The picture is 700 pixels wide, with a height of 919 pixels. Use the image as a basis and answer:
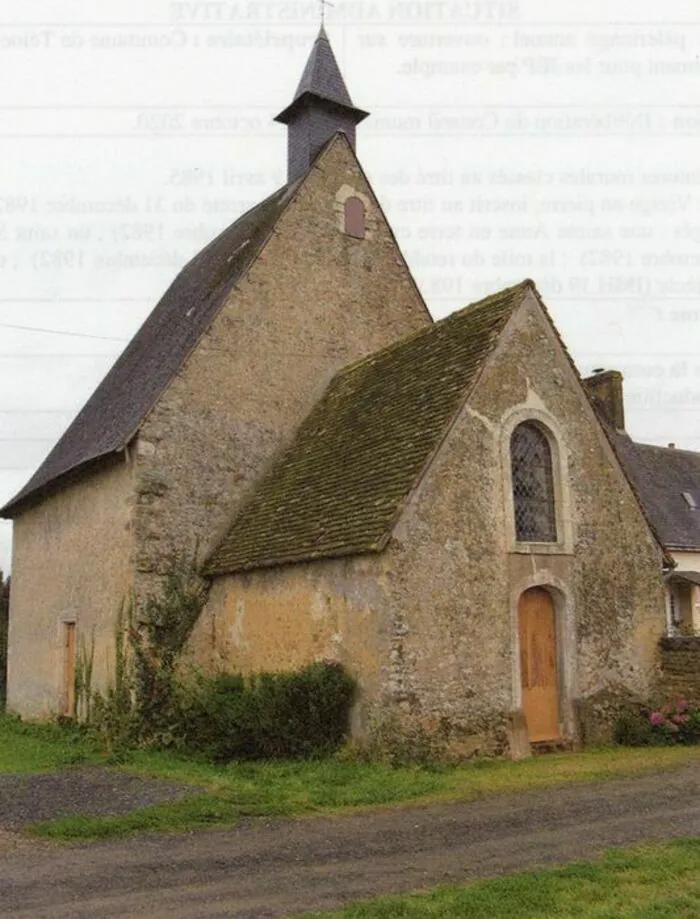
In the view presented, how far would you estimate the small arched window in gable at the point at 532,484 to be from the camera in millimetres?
13688

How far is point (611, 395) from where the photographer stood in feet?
104

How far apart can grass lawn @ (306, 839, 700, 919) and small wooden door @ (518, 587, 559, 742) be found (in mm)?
6075

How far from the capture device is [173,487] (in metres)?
15.6

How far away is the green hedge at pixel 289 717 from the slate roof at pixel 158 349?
541 centimetres

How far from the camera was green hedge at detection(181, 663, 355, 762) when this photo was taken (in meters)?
11.8

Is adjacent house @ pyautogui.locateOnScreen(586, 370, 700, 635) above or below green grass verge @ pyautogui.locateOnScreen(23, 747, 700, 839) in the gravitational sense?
above

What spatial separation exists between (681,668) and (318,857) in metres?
8.79

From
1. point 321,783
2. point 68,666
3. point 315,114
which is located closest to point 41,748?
point 68,666

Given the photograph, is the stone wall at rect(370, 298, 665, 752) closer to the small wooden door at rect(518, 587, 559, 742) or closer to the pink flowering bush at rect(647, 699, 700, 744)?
the small wooden door at rect(518, 587, 559, 742)

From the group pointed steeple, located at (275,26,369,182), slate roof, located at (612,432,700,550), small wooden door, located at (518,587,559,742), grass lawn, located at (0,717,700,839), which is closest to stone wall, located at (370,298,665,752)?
small wooden door, located at (518,587,559,742)

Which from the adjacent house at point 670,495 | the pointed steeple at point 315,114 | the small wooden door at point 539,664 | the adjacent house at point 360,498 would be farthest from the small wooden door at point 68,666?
the adjacent house at point 670,495

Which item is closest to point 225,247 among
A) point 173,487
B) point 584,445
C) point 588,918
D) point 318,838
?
point 173,487

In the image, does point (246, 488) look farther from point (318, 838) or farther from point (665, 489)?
point (665, 489)

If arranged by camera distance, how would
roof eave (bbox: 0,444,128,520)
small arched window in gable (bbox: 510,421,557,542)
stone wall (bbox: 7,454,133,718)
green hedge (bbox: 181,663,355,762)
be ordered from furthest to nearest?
roof eave (bbox: 0,444,128,520) → stone wall (bbox: 7,454,133,718) → small arched window in gable (bbox: 510,421,557,542) → green hedge (bbox: 181,663,355,762)
